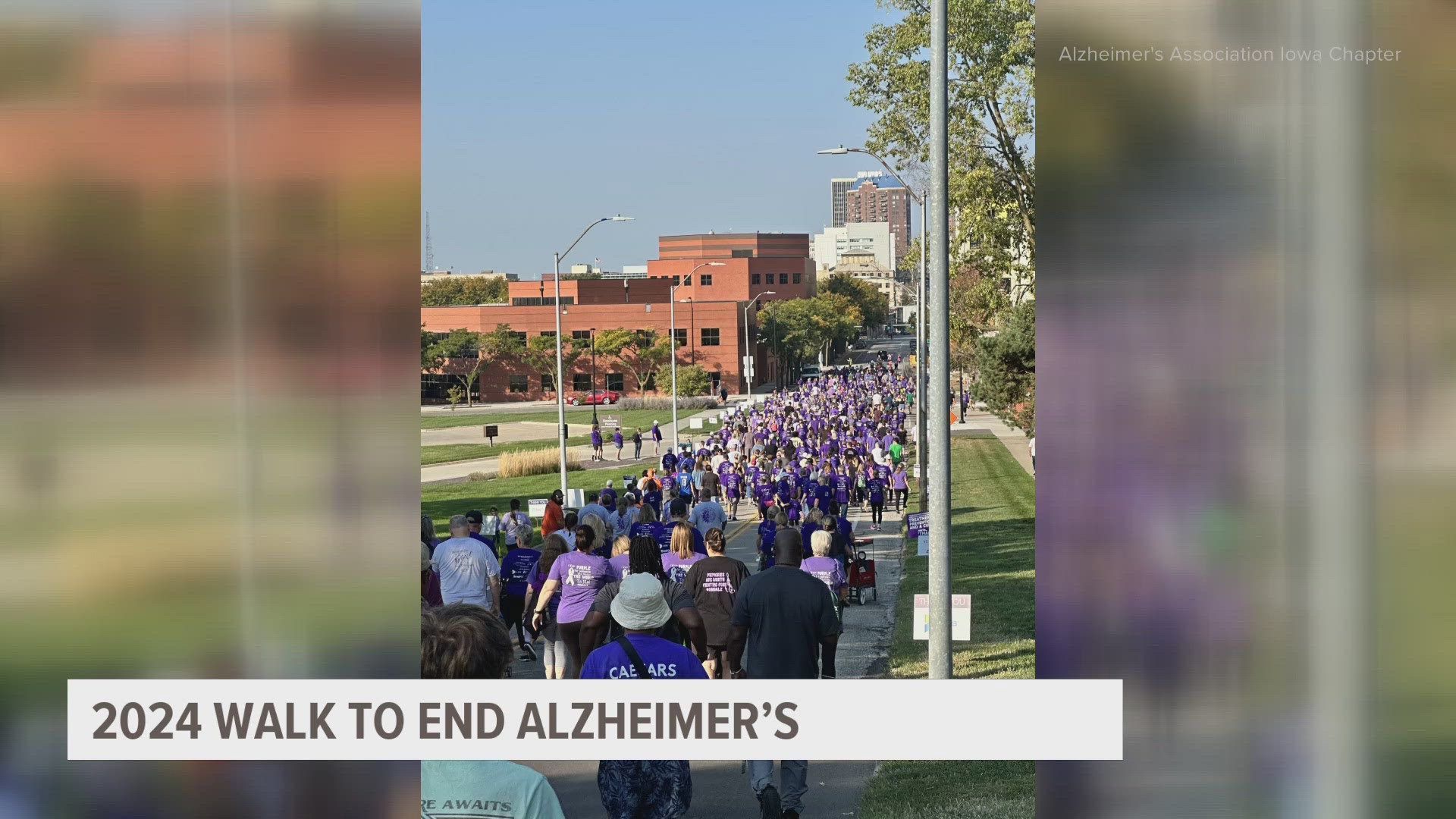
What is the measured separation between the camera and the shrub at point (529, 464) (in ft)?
143

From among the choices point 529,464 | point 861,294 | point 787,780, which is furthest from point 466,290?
point 787,780

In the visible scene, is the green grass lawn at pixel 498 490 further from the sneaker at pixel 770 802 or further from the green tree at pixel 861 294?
the green tree at pixel 861 294

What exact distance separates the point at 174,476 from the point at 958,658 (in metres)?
11.0

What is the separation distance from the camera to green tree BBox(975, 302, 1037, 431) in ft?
107

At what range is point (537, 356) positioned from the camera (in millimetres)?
90062

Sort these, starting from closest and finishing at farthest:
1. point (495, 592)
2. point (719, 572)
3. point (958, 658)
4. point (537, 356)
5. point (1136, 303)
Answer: point (1136, 303)
point (719, 572)
point (495, 592)
point (958, 658)
point (537, 356)

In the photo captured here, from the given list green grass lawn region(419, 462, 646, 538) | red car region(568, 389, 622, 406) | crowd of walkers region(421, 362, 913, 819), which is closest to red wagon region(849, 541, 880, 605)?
crowd of walkers region(421, 362, 913, 819)

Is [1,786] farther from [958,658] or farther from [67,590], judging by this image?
[958,658]

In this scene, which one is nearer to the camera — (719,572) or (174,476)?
(174,476)

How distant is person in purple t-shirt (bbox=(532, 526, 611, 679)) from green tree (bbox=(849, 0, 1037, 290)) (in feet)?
53.2

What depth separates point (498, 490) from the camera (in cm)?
3912

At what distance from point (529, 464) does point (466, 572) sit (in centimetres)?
3342

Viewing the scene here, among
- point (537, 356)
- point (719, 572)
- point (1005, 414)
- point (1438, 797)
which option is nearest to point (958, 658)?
point (719, 572)
